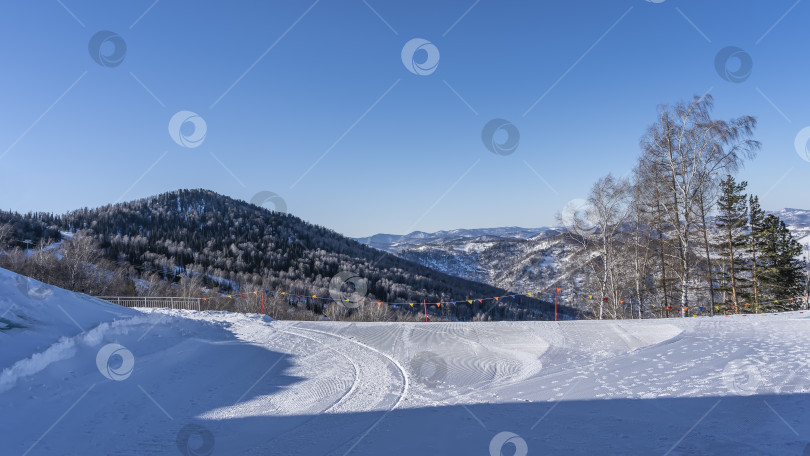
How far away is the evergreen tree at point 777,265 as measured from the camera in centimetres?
2461

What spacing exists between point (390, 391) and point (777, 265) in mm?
29705

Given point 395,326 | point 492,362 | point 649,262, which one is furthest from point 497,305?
point 492,362

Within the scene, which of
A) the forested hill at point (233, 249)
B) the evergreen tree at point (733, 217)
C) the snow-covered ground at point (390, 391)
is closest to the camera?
the snow-covered ground at point (390, 391)

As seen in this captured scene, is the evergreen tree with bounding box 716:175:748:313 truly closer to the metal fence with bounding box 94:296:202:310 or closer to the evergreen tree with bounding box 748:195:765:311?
the evergreen tree with bounding box 748:195:765:311

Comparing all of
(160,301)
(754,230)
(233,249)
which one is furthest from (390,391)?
(233,249)

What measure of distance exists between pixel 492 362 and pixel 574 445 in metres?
4.08

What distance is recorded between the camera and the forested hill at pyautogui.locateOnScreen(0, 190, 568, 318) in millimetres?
67250

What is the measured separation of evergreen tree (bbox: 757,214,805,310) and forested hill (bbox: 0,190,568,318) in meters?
40.8

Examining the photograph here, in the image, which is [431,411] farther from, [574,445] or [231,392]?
[231,392]

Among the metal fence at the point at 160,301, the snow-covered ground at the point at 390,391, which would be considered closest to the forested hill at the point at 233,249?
the metal fence at the point at 160,301

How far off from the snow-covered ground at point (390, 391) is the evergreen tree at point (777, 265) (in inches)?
731

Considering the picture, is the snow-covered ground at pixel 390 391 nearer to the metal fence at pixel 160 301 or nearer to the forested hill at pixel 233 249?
the metal fence at pixel 160 301

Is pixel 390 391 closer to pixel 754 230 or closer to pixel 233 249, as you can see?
pixel 754 230

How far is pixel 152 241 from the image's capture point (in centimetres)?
8138
